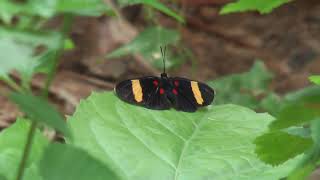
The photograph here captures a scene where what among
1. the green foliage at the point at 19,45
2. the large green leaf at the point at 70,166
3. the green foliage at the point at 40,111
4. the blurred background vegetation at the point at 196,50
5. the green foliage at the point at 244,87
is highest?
the green foliage at the point at 19,45

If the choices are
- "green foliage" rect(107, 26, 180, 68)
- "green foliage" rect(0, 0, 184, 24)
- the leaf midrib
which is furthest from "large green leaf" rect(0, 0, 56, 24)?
"green foliage" rect(107, 26, 180, 68)

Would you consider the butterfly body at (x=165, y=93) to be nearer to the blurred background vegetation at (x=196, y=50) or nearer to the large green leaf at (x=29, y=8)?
the blurred background vegetation at (x=196, y=50)

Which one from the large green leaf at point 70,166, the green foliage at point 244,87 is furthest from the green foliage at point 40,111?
the green foliage at point 244,87

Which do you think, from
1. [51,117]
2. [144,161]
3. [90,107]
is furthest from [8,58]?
[90,107]

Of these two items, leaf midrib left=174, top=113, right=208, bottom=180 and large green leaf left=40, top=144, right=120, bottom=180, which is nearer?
large green leaf left=40, top=144, right=120, bottom=180

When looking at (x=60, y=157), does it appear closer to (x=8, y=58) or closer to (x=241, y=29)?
(x=8, y=58)

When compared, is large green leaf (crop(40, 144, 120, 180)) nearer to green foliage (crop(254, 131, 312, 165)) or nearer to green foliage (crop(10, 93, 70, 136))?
green foliage (crop(10, 93, 70, 136))

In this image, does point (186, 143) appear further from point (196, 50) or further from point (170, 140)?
point (196, 50)
